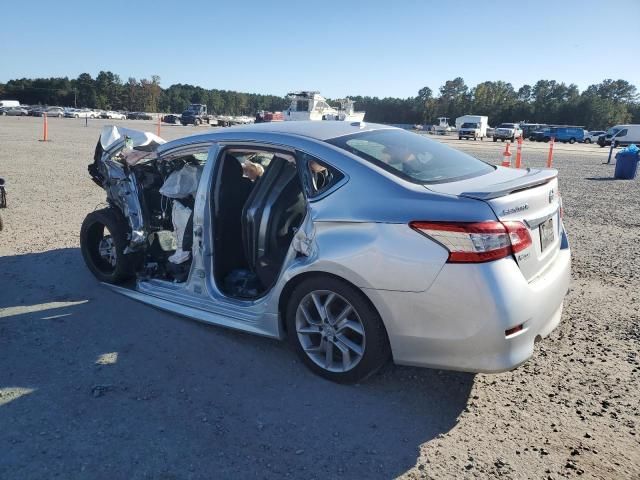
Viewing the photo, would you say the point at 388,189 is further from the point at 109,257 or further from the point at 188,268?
the point at 109,257

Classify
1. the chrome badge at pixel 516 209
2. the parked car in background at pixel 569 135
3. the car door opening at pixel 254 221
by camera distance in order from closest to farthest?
the chrome badge at pixel 516 209 → the car door opening at pixel 254 221 → the parked car in background at pixel 569 135

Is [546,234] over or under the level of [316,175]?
under

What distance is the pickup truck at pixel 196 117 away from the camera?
184 ft

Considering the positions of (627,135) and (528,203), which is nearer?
(528,203)

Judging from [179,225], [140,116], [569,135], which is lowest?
[179,225]

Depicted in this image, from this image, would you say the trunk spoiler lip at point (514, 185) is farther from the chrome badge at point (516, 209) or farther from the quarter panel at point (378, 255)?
the quarter panel at point (378, 255)

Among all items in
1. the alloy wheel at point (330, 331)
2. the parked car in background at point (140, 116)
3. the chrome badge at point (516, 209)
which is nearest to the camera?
the chrome badge at point (516, 209)

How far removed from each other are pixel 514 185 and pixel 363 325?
1.26 meters

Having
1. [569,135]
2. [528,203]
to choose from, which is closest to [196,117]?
[569,135]

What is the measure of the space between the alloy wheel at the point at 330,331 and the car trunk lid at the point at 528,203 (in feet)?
3.13

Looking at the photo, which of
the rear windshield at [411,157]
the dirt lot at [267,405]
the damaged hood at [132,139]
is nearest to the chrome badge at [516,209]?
the rear windshield at [411,157]

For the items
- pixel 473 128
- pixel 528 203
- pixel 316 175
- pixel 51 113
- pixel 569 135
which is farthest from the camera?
pixel 51 113

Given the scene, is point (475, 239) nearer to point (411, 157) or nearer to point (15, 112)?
point (411, 157)

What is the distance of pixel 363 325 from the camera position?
3.06 m
